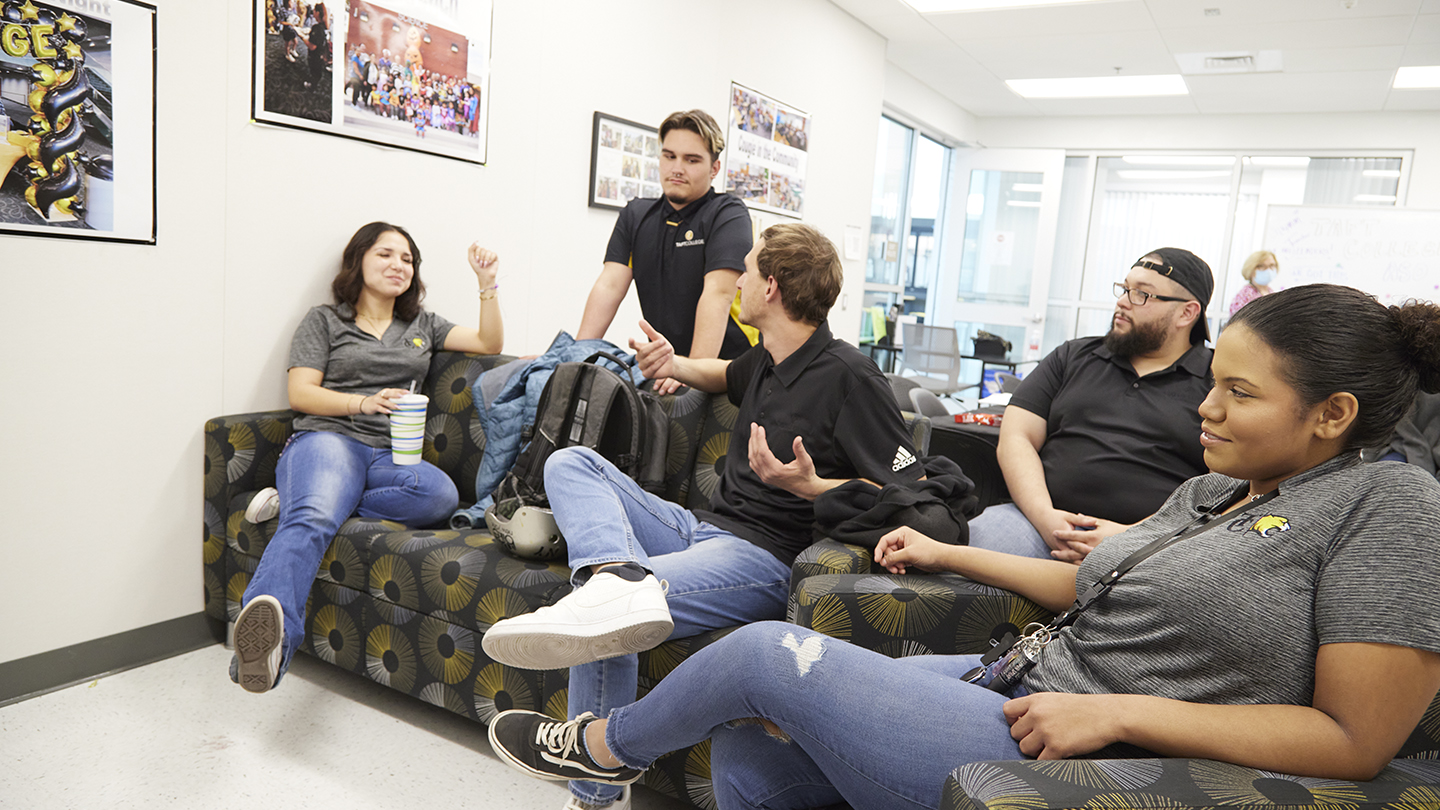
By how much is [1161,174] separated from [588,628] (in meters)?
8.78

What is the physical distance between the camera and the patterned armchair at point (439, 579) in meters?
2.02

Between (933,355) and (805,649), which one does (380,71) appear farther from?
(933,355)

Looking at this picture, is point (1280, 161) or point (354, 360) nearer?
point (354, 360)

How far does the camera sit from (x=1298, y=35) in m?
5.56

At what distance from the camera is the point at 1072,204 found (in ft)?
29.0

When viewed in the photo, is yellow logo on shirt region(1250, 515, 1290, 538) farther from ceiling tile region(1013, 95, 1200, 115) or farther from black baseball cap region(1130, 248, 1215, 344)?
ceiling tile region(1013, 95, 1200, 115)

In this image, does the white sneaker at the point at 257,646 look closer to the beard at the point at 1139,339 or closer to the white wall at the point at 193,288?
the white wall at the point at 193,288

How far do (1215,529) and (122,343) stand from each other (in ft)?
8.58

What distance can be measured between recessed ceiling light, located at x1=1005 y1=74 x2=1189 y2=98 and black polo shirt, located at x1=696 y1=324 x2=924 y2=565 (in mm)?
6299

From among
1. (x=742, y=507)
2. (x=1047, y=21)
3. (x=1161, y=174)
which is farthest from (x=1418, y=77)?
(x=742, y=507)

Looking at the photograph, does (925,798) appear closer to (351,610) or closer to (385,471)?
(351,610)

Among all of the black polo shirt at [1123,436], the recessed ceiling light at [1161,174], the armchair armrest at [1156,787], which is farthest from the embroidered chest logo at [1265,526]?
the recessed ceiling light at [1161,174]

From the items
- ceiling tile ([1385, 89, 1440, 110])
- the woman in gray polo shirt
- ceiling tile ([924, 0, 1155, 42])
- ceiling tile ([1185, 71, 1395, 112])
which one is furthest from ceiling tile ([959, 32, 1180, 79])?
the woman in gray polo shirt

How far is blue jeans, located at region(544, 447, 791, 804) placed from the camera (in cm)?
170
